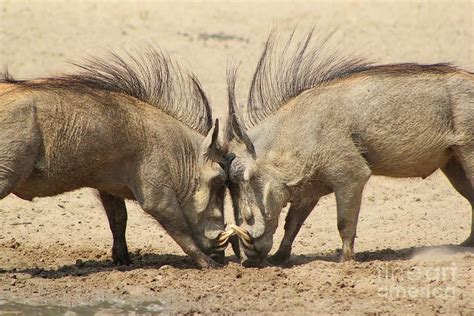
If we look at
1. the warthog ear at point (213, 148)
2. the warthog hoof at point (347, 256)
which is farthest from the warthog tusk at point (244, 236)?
the warthog hoof at point (347, 256)

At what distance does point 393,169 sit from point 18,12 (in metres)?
8.41

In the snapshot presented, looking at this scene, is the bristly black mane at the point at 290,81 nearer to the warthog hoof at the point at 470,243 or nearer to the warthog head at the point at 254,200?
the warthog head at the point at 254,200

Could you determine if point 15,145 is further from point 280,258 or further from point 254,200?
point 280,258

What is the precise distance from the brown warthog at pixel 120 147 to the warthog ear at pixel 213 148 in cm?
1

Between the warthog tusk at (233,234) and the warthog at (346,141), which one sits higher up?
the warthog at (346,141)

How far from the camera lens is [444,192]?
1159cm

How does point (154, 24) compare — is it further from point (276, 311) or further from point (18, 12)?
point (276, 311)

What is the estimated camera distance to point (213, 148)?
29.5ft

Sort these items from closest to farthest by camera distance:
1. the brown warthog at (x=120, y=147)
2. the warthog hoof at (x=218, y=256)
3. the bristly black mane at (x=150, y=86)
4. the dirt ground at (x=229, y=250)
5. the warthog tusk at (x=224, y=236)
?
the dirt ground at (x=229, y=250), the brown warthog at (x=120, y=147), the bristly black mane at (x=150, y=86), the warthog tusk at (x=224, y=236), the warthog hoof at (x=218, y=256)

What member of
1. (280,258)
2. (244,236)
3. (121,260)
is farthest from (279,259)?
(121,260)

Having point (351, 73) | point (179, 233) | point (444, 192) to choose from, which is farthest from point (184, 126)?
point (444, 192)

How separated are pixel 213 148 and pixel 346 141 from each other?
1.09 metres

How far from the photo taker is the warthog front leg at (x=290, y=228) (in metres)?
9.35

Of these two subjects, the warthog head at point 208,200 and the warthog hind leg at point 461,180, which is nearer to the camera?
the warthog head at point 208,200
